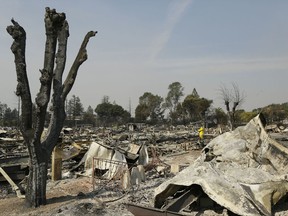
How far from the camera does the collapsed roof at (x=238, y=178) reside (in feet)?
21.9

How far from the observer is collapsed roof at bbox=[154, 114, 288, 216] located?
6668 mm

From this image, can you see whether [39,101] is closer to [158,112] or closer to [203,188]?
[203,188]

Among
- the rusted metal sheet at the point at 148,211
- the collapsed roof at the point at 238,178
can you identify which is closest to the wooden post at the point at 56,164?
the collapsed roof at the point at 238,178

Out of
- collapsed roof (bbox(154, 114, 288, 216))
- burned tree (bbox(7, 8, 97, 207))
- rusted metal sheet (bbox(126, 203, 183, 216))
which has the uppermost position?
burned tree (bbox(7, 8, 97, 207))

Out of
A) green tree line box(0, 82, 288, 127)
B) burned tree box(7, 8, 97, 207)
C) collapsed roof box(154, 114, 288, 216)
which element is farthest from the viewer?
green tree line box(0, 82, 288, 127)

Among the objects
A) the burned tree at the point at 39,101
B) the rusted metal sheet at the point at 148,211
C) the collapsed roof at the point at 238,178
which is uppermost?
the burned tree at the point at 39,101

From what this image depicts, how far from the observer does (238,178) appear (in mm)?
7352

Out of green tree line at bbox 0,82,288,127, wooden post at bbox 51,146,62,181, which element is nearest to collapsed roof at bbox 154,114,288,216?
wooden post at bbox 51,146,62,181

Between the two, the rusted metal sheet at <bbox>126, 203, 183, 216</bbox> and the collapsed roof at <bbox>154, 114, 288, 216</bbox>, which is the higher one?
the collapsed roof at <bbox>154, 114, 288, 216</bbox>

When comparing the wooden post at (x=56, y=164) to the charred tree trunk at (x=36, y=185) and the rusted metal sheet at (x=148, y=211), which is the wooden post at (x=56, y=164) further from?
the rusted metal sheet at (x=148, y=211)

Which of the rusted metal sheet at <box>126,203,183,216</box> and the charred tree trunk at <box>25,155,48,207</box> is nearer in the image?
the rusted metal sheet at <box>126,203,183,216</box>

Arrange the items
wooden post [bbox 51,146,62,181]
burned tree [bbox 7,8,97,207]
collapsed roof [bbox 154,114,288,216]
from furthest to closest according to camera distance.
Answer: wooden post [bbox 51,146,62,181], burned tree [bbox 7,8,97,207], collapsed roof [bbox 154,114,288,216]

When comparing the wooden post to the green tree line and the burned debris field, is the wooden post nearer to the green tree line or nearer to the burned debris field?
the burned debris field

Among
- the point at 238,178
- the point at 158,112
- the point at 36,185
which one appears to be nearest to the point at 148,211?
the point at 238,178
